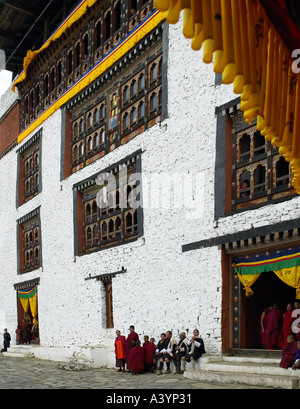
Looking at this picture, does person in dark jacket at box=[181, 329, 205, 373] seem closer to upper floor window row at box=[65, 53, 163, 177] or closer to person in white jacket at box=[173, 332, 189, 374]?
person in white jacket at box=[173, 332, 189, 374]

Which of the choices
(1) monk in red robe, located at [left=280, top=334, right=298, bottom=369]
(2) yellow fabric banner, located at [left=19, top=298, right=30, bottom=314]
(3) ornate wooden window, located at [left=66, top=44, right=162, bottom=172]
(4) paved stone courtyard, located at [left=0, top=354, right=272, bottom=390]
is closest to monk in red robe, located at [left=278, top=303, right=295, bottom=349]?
(1) monk in red robe, located at [left=280, top=334, right=298, bottom=369]

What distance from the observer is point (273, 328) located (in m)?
9.76

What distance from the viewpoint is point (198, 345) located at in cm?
971

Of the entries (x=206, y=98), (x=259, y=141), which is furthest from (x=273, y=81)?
(x=206, y=98)

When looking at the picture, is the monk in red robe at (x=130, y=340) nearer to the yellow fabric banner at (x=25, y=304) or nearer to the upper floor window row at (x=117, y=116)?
the upper floor window row at (x=117, y=116)

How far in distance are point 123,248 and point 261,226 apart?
15.0ft

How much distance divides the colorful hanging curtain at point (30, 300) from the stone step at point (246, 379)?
941cm

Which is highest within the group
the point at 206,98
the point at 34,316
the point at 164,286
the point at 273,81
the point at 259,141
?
the point at 206,98

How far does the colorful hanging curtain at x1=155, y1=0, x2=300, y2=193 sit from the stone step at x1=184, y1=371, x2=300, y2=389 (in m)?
4.90

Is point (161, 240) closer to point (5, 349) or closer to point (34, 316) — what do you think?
point (34, 316)

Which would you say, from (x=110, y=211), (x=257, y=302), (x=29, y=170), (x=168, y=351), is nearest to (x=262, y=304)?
(x=257, y=302)

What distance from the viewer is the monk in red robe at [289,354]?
8.02 m

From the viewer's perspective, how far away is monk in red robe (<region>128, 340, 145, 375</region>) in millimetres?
10711

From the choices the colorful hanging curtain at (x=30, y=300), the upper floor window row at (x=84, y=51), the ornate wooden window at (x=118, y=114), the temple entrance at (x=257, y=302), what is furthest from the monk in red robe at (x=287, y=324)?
the colorful hanging curtain at (x=30, y=300)
